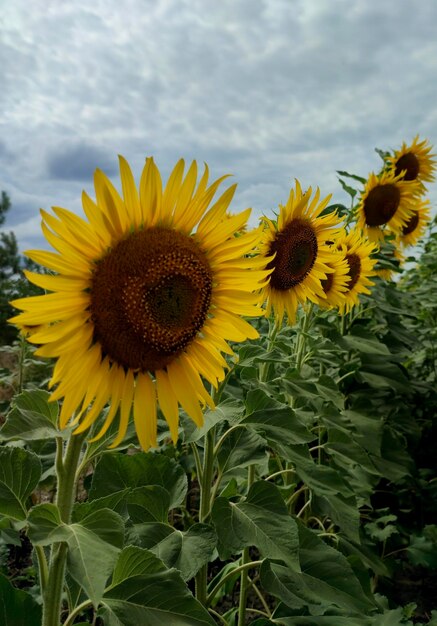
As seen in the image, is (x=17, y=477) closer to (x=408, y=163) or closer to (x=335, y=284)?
(x=335, y=284)

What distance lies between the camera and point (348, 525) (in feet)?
5.53

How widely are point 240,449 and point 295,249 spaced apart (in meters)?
0.87

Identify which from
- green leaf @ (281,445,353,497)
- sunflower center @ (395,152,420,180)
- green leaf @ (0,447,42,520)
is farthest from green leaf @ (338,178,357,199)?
green leaf @ (0,447,42,520)

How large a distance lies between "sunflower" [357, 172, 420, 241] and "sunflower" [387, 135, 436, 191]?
393mm

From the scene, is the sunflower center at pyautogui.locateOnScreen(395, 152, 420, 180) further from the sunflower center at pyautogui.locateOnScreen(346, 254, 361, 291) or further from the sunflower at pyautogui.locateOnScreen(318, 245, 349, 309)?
the sunflower at pyautogui.locateOnScreen(318, 245, 349, 309)

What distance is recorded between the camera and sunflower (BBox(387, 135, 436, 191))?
4332 millimetres

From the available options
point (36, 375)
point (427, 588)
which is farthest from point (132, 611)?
point (36, 375)

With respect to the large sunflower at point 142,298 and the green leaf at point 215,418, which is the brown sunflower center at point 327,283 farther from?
the large sunflower at point 142,298

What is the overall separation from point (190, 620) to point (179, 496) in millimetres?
380

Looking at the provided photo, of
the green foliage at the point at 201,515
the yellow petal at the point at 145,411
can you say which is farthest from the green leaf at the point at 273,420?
the yellow petal at the point at 145,411

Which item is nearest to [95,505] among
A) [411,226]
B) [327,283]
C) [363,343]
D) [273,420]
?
[273,420]

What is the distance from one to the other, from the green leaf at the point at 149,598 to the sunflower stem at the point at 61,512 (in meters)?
0.10

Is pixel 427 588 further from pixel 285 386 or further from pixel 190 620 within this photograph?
pixel 190 620

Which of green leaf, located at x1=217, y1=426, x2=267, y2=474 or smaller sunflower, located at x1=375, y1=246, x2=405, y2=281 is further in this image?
smaller sunflower, located at x1=375, y1=246, x2=405, y2=281
